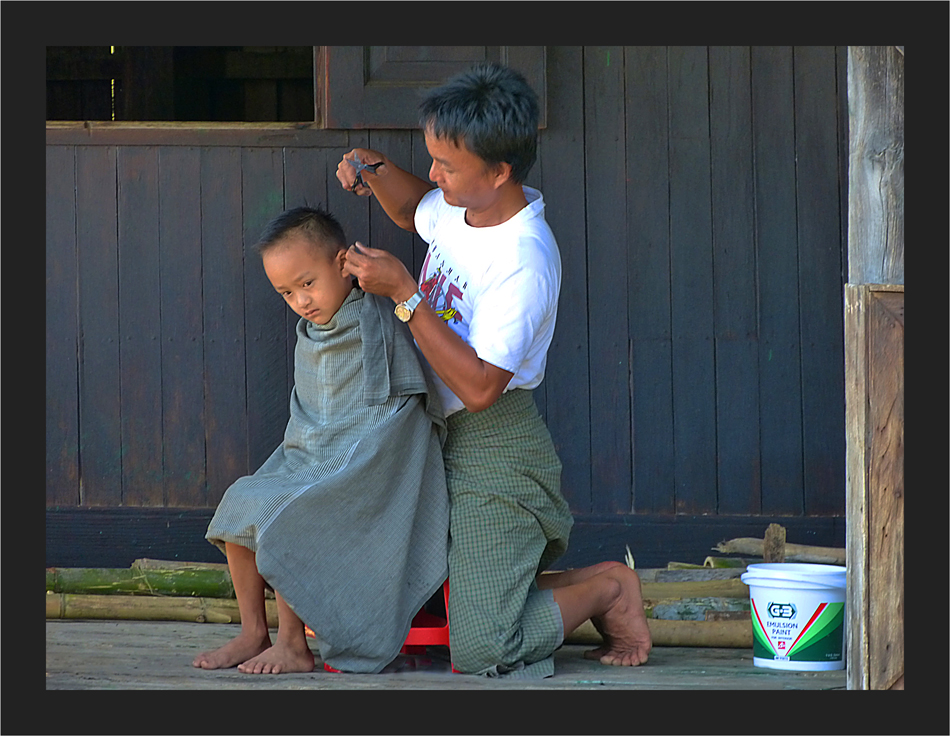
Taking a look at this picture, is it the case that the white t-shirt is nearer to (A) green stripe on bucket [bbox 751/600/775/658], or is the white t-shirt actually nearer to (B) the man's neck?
(B) the man's neck

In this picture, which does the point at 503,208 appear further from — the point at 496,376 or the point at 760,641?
the point at 760,641

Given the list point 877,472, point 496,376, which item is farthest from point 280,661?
point 877,472

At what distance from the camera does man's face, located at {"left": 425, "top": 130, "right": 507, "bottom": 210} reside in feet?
9.29

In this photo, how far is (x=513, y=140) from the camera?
282 cm

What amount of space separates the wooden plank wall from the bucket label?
0.81m

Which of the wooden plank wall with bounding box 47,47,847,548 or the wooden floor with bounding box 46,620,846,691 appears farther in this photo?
the wooden plank wall with bounding box 47,47,847,548

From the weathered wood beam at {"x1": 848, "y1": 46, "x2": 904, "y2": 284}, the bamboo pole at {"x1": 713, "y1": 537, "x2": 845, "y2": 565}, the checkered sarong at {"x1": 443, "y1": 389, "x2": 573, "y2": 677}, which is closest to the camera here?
the weathered wood beam at {"x1": 848, "y1": 46, "x2": 904, "y2": 284}

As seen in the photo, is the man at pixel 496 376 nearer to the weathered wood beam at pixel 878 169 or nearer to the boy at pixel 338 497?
the boy at pixel 338 497

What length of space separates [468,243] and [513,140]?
1.02ft

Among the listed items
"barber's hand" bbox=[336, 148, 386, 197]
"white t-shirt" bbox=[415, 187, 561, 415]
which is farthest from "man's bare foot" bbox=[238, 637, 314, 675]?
"barber's hand" bbox=[336, 148, 386, 197]

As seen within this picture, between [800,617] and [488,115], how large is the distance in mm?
1577

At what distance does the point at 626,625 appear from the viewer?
3049 millimetres

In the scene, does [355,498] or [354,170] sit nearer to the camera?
[355,498]

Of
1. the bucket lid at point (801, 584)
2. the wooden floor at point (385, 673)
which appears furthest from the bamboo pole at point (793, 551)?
the bucket lid at point (801, 584)
